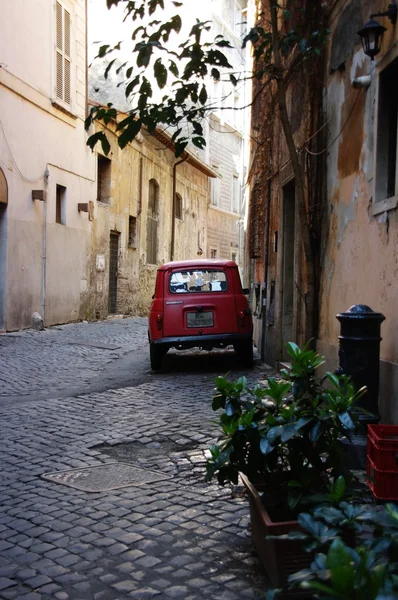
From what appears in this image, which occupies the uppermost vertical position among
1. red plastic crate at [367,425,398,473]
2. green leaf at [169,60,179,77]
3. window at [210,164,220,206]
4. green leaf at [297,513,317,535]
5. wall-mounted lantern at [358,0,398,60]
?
window at [210,164,220,206]

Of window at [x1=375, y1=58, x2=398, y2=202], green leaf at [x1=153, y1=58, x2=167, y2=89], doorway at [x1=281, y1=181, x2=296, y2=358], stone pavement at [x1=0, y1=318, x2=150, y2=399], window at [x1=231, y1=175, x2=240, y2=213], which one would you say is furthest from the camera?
window at [x1=231, y1=175, x2=240, y2=213]

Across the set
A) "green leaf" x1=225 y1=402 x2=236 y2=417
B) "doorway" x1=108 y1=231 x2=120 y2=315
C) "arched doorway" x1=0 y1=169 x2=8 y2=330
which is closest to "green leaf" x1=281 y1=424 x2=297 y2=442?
"green leaf" x1=225 y1=402 x2=236 y2=417

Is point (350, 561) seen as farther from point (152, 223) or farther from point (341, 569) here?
point (152, 223)

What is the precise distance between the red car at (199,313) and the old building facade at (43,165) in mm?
5779

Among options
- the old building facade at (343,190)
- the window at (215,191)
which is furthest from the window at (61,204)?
the window at (215,191)

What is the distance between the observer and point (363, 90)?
20.4 feet

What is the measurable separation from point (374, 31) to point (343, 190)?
1.75 meters

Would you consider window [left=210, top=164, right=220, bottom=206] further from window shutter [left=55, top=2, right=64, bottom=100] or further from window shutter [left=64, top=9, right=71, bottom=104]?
window shutter [left=55, top=2, right=64, bottom=100]

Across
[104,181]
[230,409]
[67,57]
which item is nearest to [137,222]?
[104,181]

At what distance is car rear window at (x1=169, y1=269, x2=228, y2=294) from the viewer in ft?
33.7

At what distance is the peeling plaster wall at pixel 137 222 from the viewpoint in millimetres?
20938

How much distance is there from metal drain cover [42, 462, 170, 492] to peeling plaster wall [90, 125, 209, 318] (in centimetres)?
1537

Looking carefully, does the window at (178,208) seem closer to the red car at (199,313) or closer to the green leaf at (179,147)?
the red car at (199,313)

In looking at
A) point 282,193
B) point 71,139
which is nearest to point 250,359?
point 282,193
